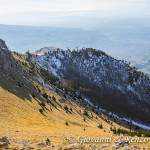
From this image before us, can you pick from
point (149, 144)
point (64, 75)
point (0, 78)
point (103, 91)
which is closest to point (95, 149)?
point (149, 144)

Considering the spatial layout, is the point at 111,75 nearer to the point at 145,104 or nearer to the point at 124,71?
the point at 124,71

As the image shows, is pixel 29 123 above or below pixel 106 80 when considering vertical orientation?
above

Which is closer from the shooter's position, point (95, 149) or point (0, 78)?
point (95, 149)

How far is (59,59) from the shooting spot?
152m

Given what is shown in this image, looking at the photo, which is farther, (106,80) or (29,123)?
(106,80)

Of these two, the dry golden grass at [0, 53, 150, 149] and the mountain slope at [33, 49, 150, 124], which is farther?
the mountain slope at [33, 49, 150, 124]

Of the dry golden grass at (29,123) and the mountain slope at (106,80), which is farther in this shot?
the mountain slope at (106,80)

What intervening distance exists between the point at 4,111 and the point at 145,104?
158 m

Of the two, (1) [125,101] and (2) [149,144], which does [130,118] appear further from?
Answer: (2) [149,144]

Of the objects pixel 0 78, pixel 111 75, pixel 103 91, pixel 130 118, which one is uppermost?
pixel 0 78

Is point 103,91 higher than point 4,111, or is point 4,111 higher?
point 4,111

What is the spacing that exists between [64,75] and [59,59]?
73.9 feet

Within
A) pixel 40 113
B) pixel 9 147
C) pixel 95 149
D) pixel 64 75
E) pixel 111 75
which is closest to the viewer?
pixel 9 147

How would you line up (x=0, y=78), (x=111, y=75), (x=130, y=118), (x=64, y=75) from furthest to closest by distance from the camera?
(x=111, y=75) → (x=64, y=75) → (x=130, y=118) → (x=0, y=78)
